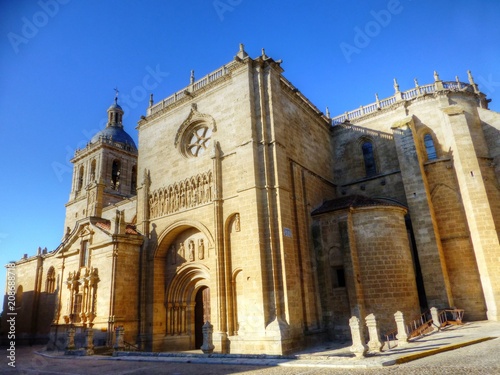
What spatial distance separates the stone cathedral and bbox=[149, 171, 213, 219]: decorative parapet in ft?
0.26

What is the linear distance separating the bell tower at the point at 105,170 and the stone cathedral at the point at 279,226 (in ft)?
44.3

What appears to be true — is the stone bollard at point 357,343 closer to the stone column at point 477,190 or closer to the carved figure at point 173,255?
the stone column at point 477,190

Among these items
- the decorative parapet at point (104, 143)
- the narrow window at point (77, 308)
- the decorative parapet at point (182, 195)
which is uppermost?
the decorative parapet at point (104, 143)

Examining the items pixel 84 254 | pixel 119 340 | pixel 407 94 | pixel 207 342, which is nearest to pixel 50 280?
pixel 84 254

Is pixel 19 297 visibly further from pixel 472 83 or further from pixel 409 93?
pixel 472 83

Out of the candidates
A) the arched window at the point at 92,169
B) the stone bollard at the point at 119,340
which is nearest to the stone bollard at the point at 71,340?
the stone bollard at the point at 119,340

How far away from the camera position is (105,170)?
106 feet

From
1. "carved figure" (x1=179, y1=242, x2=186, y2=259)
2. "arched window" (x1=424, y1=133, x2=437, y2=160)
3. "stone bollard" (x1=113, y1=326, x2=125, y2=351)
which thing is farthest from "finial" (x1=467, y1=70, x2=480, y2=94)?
"stone bollard" (x1=113, y1=326, x2=125, y2=351)

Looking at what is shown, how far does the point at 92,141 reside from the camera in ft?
115

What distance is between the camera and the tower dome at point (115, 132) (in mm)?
34475

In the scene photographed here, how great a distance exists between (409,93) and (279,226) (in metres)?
13.0

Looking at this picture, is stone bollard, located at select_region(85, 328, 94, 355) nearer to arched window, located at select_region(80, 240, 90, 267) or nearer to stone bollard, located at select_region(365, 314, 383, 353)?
arched window, located at select_region(80, 240, 90, 267)

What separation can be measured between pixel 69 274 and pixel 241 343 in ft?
33.4

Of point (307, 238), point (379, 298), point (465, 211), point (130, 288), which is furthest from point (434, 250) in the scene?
point (130, 288)
